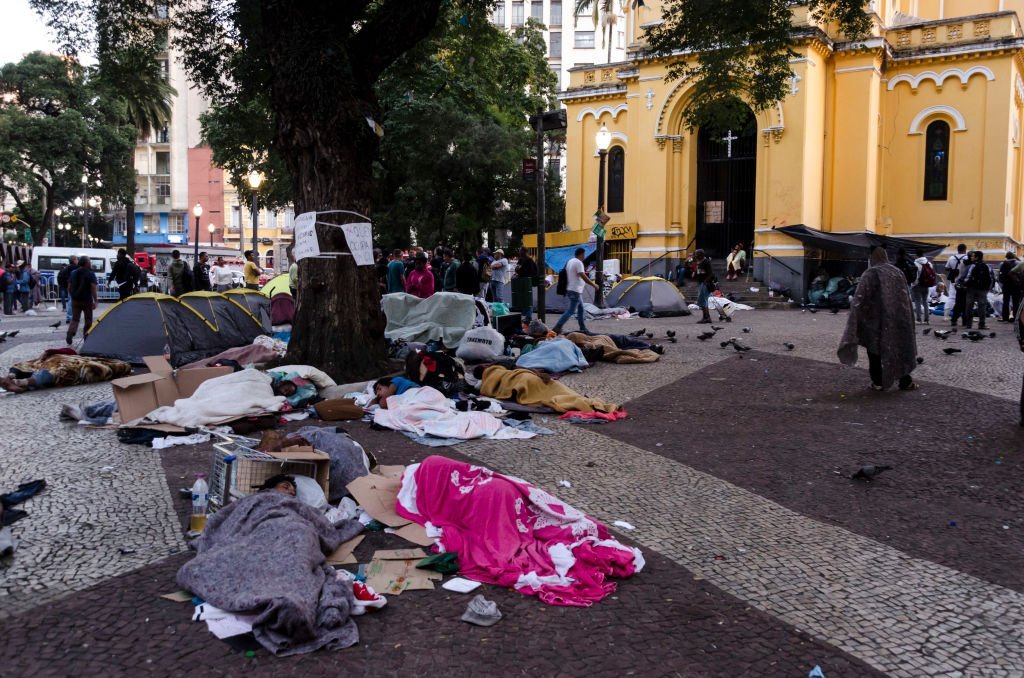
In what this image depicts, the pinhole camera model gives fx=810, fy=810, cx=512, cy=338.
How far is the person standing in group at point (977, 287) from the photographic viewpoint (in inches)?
653

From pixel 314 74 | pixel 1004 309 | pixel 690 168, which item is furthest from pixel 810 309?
pixel 314 74

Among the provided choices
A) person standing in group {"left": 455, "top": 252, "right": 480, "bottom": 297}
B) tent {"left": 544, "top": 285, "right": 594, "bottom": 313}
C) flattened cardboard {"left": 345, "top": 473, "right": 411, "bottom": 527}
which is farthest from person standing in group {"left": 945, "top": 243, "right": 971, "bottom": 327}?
flattened cardboard {"left": 345, "top": 473, "right": 411, "bottom": 527}

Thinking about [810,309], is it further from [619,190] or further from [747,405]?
[747,405]

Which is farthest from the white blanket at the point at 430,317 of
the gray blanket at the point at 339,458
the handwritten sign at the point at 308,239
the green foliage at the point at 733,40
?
the gray blanket at the point at 339,458

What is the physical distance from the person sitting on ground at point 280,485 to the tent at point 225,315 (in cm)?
887

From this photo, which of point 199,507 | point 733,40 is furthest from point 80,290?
point 733,40

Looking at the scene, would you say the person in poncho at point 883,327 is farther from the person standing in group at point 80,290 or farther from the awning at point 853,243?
the awning at point 853,243

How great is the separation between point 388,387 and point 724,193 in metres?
23.4

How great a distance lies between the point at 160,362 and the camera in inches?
344

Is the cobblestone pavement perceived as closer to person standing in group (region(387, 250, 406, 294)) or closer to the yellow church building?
person standing in group (region(387, 250, 406, 294))

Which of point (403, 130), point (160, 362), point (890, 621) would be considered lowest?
point (890, 621)

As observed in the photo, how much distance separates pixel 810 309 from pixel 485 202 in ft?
53.6

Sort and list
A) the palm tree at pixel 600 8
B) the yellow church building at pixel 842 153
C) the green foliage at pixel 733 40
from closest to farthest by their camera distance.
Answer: the green foliage at pixel 733 40
the palm tree at pixel 600 8
the yellow church building at pixel 842 153

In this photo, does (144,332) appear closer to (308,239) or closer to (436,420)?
(308,239)
